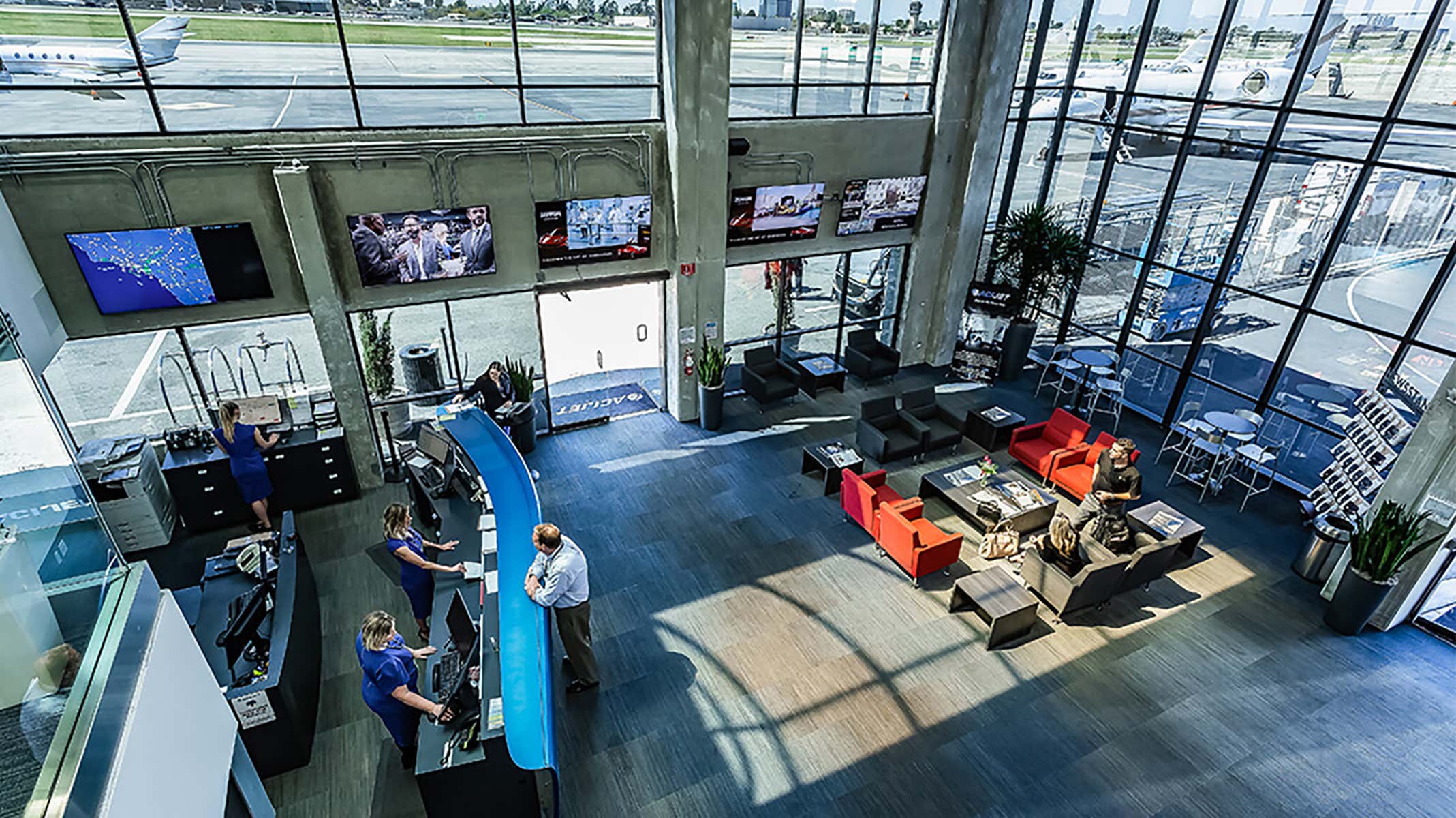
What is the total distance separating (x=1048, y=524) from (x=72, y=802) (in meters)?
8.97

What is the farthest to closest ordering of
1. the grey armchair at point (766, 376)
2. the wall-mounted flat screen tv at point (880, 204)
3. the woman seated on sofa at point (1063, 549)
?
the grey armchair at point (766, 376), the wall-mounted flat screen tv at point (880, 204), the woman seated on sofa at point (1063, 549)

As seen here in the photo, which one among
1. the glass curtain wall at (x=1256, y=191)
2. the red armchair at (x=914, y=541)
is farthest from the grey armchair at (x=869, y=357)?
the red armchair at (x=914, y=541)

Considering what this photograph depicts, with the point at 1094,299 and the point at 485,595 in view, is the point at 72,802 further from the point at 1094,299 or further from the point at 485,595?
the point at 1094,299

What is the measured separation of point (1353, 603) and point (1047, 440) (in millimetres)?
3855

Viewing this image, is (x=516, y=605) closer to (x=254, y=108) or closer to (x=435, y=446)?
(x=435, y=446)

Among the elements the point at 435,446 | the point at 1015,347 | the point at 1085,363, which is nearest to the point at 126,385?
the point at 435,446

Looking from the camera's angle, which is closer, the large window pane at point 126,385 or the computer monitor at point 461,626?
the computer monitor at point 461,626

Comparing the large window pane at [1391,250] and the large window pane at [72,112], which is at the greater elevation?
the large window pane at [72,112]

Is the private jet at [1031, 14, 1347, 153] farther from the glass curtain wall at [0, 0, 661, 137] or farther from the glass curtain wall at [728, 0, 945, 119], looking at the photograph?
the glass curtain wall at [0, 0, 661, 137]

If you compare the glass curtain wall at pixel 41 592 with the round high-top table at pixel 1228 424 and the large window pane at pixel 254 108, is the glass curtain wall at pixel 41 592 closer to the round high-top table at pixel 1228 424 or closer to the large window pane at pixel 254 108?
the large window pane at pixel 254 108

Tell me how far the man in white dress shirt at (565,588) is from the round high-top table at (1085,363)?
30.1ft

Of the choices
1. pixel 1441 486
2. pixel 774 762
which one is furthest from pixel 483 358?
pixel 1441 486

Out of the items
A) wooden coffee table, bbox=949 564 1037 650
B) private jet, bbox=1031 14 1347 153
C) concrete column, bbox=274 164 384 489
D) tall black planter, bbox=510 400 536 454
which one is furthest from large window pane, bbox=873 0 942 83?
concrete column, bbox=274 164 384 489

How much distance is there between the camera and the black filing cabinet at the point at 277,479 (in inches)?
324
